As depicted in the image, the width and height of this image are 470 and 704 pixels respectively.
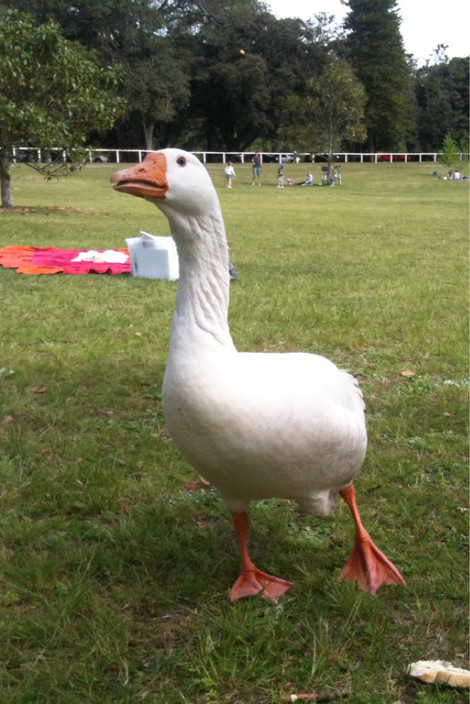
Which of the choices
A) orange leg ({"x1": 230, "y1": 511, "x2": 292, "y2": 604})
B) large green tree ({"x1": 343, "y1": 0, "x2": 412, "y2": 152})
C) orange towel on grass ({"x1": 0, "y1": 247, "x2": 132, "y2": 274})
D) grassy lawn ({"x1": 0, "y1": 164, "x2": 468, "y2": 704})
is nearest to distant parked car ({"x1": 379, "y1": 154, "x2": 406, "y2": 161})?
large green tree ({"x1": 343, "y1": 0, "x2": 412, "y2": 152})

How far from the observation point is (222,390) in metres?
1.99

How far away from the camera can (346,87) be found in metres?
31.1

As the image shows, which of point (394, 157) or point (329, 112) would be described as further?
point (394, 157)

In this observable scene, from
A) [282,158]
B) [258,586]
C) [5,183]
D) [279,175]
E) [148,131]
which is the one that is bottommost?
[258,586]

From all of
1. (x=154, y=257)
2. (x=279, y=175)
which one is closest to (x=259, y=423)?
(x=154, y=257)

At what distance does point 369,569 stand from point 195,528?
0.84 m

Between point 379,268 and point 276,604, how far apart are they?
7080 mm

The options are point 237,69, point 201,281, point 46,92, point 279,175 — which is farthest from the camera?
point 237,69

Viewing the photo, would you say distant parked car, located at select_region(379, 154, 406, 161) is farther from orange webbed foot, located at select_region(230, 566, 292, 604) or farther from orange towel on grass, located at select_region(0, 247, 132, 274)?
orange webbed foot, located at select_region(230, 566, 292, 604)

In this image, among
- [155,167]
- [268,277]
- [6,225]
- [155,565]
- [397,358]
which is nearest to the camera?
[155,167]

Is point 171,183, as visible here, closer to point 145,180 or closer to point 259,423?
point 145,180

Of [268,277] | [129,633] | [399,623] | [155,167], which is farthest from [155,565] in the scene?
[268,277]

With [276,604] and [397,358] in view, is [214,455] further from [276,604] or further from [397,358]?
[397,358]

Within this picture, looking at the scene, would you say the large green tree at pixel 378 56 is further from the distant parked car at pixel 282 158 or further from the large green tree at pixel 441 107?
the distant parked car at pixel 282 158
